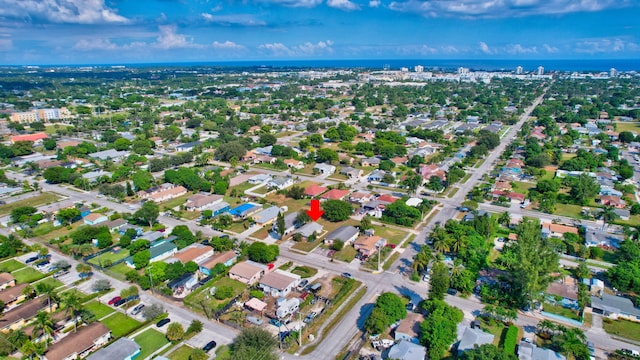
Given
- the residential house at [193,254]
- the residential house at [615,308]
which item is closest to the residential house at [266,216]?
the residential house at [193,254]

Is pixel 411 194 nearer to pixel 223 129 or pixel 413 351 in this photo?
pixel 413 351

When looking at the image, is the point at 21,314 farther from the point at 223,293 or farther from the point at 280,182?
the point at 280,182

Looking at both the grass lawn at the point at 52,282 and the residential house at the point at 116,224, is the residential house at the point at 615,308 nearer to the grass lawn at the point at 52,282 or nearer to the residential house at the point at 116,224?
the grass lawn at the point at 52,282

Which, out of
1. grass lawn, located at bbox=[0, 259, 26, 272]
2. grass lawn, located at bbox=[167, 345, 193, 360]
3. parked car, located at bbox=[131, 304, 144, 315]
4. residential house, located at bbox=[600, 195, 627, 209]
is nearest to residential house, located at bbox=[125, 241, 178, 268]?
parked car, located at bbox=[131, 304, 144, 315]

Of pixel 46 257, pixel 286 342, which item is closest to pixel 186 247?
pixel 46 257

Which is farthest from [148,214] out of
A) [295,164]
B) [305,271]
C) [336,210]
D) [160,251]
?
[295,164]

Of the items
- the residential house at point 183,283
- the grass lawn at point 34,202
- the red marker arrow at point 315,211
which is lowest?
the residential house at point 183,283

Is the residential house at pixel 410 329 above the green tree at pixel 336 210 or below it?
below

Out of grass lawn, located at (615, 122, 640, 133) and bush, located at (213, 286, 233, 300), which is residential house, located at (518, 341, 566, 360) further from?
grass lawn, located at (615, 122, 640, 133)
